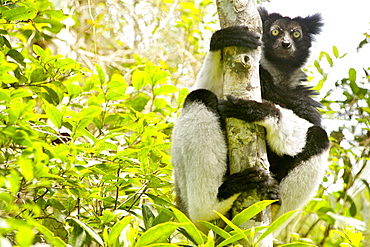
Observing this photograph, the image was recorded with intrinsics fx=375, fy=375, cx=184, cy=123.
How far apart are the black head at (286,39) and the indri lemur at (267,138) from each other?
0.04ft

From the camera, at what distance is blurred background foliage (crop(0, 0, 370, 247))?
1.98m

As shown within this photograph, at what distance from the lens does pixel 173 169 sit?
341 cm

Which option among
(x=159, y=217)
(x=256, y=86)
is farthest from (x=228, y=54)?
(x=159, y=217)

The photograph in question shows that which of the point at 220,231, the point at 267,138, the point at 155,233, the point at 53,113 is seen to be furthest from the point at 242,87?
the point at 155,233

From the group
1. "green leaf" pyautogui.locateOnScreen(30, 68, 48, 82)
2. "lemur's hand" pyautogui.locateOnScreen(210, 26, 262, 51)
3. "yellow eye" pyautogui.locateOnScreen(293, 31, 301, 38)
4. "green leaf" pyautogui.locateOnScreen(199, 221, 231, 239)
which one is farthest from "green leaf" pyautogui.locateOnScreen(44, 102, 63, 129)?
"yellow eye" pyautogui.locateOnScreen(293, 31, 301, 38)

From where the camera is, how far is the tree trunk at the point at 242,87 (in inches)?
109

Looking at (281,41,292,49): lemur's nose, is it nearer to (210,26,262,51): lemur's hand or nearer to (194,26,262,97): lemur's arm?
(194,26,262,97): lemur's arm

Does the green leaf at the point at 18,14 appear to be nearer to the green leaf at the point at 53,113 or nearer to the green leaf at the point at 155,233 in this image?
the green leaf at the point at 53,113

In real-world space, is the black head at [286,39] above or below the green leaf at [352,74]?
above

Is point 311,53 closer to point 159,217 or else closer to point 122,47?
point 159,217

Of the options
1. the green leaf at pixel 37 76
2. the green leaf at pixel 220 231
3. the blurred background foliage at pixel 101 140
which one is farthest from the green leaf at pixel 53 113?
the green leaf at pixel 220 231

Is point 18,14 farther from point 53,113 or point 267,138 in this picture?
point 267,138

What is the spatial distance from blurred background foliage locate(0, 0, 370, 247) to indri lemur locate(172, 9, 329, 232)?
216 mm

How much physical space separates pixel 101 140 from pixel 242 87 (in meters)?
1.14
